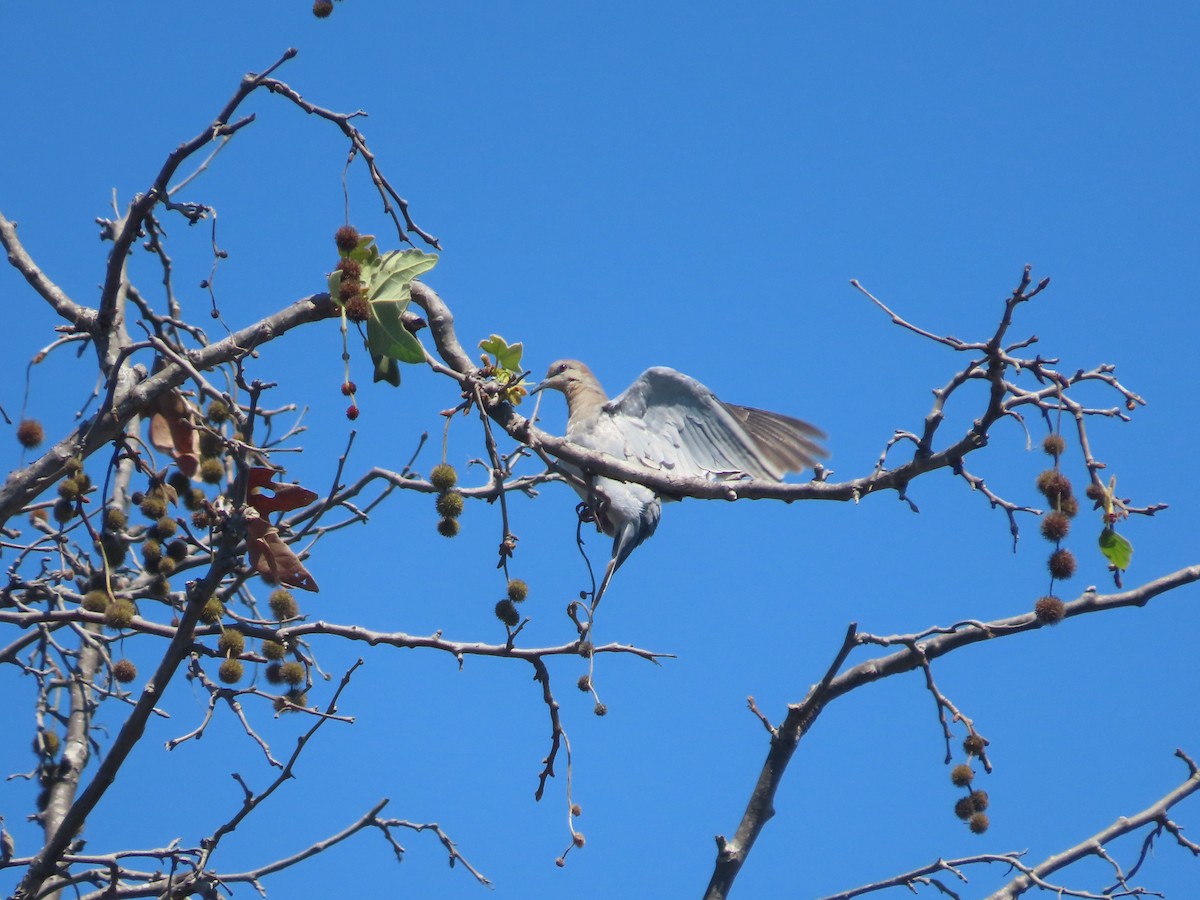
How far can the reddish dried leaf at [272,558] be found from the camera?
3.15m

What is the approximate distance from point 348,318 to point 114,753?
133 cm

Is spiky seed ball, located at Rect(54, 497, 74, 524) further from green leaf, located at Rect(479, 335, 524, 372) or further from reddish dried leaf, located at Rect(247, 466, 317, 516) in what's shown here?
green leaf, located at Rect(479, 335, 524, 372)

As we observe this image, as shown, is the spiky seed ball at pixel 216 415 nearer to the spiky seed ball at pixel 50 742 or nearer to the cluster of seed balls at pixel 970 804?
the spiky seed ball at pixel 50 742

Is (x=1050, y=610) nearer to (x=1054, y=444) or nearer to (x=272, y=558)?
(x=1054, y=444)

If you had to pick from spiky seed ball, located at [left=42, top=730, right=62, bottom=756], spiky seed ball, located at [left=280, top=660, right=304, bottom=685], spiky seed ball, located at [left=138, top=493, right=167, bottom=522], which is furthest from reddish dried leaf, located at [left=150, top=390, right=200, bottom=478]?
spiky seed ball, located at [left=42, top=730, right=62, bottom=756]

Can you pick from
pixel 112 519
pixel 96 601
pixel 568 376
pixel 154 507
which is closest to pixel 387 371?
pixel 154 507

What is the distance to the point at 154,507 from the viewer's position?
11.3 feet

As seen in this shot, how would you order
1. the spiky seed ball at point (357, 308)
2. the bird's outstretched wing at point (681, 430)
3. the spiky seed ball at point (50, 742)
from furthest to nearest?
the bird's outstretched wing at point (681, 430)
the spiky seed ball at point (50, 742)
the spiky seed ball at point (357, 308)

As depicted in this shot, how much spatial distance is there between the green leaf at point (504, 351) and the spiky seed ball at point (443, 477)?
0.36 meters

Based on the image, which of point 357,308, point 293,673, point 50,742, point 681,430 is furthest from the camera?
point 681,430

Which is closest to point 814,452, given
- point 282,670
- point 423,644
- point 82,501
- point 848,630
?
point 848,630

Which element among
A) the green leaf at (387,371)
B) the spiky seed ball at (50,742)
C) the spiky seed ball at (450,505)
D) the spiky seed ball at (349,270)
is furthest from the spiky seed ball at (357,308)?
the spiky seed ball at (50,742)

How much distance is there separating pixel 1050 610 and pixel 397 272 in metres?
2.06

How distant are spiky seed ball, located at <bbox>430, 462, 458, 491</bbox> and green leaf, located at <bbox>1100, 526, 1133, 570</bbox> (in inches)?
63.3
